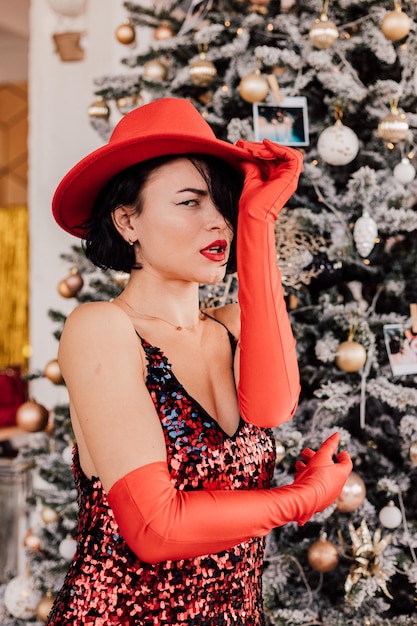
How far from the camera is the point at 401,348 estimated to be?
183 cm

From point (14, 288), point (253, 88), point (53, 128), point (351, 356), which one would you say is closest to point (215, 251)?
point (351, 356)

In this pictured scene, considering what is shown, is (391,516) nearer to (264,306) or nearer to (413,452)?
(413,452)

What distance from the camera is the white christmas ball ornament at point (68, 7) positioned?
2.82 m

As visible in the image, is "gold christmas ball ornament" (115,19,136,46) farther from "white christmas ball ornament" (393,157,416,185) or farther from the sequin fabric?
the sequin fabric

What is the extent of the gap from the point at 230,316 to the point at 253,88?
0.78 meters

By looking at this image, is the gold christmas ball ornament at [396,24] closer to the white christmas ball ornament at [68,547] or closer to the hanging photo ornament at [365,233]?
the hanging photo ornament at [365,233]

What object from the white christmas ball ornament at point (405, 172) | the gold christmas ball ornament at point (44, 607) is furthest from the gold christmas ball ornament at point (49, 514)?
the white christmas ball ornament at point (405, 172)

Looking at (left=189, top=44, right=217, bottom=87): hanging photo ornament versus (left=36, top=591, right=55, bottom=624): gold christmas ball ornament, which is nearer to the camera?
(left=189, top=44, right=217, bottom=87): hanging photo ornament

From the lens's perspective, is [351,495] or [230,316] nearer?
[230,316]

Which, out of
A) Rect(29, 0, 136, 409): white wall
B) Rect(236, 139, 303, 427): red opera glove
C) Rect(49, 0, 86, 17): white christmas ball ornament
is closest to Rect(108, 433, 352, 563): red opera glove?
Rect(236, 139, 303, 427): red opera glove

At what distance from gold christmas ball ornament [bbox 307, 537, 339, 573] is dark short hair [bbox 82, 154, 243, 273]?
3.06 ft

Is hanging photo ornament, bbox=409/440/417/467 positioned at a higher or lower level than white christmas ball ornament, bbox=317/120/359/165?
lower

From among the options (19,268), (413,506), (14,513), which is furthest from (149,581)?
(19,268)

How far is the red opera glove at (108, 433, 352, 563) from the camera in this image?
91cm
